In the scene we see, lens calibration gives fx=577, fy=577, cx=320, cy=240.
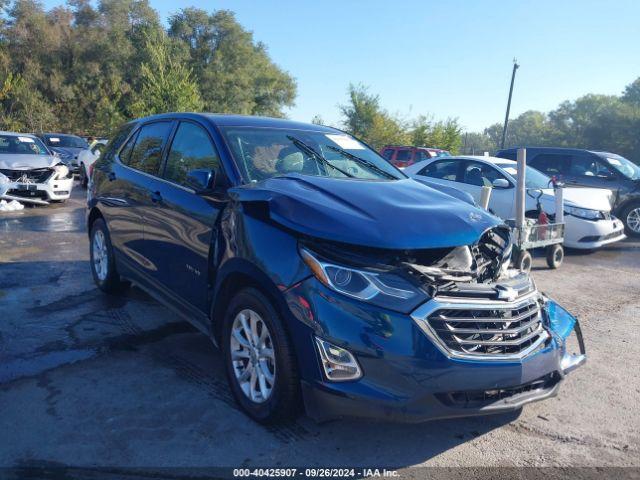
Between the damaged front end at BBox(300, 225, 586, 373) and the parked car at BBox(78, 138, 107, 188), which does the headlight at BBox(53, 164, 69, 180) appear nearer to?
the parked car at BBox(78, 138, 107, 188)

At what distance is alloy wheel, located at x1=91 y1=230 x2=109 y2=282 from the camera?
588 cm

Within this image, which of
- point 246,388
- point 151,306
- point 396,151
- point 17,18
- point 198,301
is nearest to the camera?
point 246,388

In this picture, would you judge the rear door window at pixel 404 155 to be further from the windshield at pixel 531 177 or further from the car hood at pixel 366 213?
the car hood at pixel 366 213

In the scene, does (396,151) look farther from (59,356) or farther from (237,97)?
(237,97)

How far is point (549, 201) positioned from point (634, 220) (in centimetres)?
399

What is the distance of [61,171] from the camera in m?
13.0

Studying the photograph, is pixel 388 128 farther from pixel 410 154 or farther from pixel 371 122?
pixel 410 154

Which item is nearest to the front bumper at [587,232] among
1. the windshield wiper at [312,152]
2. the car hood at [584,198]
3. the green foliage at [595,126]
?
the car hood at [584,198]

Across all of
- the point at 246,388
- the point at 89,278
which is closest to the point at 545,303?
the point at 246,388

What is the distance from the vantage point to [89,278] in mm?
6742

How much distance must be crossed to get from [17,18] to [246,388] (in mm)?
49040

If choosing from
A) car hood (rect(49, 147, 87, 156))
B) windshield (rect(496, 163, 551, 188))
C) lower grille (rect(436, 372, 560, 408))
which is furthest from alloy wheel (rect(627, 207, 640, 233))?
car hood (rect(49, 147, 87, 156))

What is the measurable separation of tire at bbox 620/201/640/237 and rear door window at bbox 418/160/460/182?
14.0 feet

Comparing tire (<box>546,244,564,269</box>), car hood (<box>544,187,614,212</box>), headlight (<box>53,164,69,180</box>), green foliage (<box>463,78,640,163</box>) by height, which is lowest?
tire (<box>546,244,564,269</box>)
